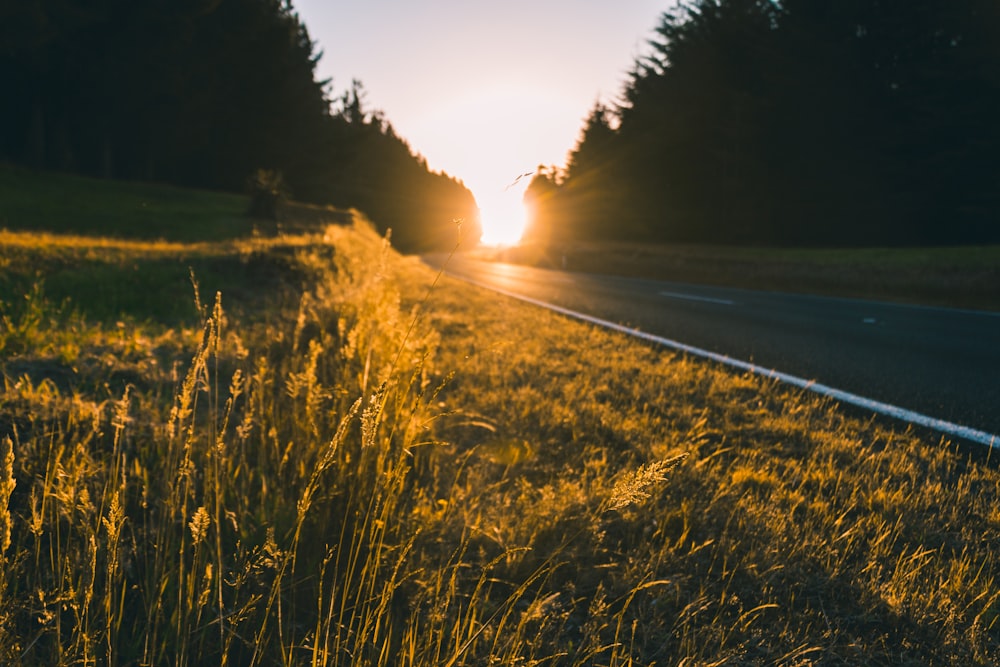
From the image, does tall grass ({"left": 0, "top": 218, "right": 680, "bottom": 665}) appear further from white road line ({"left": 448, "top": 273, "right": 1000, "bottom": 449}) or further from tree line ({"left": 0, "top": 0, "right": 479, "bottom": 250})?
tree line ({"left": 0, "top": 0, "right": 479, "bottom": 250})

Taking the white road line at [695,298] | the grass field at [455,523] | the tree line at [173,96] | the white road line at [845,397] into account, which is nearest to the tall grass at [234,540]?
the grass field at [455,523]

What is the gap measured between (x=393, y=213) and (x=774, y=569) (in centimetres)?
6464

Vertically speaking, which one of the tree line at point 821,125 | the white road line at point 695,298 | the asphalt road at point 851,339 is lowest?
the asphalt road at point 851,339

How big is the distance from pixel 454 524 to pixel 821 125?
29.2 m

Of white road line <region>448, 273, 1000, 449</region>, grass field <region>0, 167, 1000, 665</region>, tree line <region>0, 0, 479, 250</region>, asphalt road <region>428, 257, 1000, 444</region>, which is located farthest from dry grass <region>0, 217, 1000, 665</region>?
tree line <region>0, 0, 479, 250</region>

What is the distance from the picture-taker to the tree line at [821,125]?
2141 centimetres

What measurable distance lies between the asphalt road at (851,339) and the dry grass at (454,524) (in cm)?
92

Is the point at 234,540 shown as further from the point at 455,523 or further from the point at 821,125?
the point at 821,125

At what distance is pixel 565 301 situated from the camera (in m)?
9.15

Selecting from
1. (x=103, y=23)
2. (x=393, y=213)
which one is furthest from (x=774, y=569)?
(x=393, y=213)

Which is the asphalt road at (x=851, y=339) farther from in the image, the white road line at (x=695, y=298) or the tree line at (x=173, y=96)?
the tree line at (x=173, y=96)

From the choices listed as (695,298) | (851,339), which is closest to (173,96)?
(695,298)

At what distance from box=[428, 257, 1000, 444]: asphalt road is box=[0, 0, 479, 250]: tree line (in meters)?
11.9

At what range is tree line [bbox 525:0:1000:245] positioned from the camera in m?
21.4
